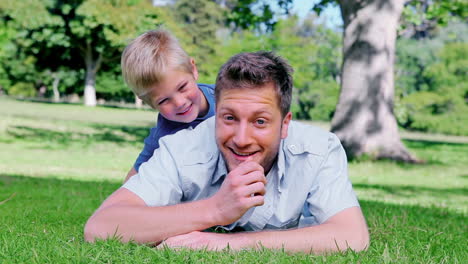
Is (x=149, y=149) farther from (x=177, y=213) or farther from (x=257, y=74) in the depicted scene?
(x=257, y=74)

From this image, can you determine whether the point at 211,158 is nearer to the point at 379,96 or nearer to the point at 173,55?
the point at 173,55

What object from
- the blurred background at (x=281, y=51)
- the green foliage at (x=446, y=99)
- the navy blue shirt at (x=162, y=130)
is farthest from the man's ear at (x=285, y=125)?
the green foliage at (x=446, y=99)

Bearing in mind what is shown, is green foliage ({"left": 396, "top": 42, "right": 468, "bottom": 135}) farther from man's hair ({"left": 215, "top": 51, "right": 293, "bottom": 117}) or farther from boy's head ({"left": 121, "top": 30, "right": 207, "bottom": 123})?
man's hair ({"left": 215, "top": 51, "right": 293, "bottom": 117})

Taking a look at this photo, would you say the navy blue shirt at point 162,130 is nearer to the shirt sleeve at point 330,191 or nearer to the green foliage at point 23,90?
the shirt sleeve at point 330,191

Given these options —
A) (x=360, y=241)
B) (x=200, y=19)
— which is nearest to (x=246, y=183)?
(x=360, y=241)

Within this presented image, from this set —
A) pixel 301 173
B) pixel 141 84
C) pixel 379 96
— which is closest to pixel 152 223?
pixel 301 173

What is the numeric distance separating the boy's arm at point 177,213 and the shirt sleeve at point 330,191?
50cm

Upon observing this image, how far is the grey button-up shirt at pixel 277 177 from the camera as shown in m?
3.54

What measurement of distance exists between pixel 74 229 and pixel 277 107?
1.74 metres

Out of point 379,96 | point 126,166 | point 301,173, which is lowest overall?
point 126,166

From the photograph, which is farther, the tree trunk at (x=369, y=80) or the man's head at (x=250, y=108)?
the tree trunk at (x=369, y=80)

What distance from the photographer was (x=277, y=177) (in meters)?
3.61

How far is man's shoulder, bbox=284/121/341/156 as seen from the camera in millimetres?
3604

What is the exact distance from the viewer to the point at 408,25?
61.8ft
